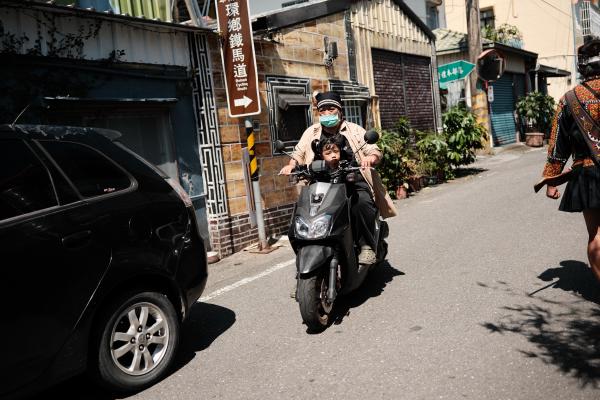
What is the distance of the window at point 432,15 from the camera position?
2925cm

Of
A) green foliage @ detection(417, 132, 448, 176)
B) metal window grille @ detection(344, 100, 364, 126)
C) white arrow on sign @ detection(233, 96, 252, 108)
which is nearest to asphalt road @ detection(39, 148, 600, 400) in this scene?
white arrow on sign @ detection(233, 96, 252, 108)

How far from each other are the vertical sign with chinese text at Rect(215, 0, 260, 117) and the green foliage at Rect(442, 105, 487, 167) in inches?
297

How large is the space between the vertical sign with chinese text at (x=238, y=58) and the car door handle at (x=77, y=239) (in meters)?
4.81

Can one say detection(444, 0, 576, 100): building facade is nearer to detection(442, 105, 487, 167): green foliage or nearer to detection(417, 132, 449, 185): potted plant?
detection(442, 105, 487, 167): green foliage

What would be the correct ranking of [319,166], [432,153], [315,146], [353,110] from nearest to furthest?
[319,166] < [315,146] < [353,110] < [432,153]

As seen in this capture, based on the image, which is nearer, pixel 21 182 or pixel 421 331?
pixel 21 182

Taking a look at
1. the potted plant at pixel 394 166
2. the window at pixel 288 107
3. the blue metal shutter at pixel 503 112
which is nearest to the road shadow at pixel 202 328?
the window at pixel 288 107

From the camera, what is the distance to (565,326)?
4.11m

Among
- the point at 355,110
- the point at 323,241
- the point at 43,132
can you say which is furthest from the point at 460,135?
the point at 43,132

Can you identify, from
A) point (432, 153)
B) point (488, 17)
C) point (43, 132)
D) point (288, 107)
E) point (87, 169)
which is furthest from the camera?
point (488, 17)

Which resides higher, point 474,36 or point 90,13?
point 474,36

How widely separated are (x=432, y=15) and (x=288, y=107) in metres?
23.2

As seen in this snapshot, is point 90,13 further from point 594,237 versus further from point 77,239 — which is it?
point 594,237

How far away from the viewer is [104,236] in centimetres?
350
